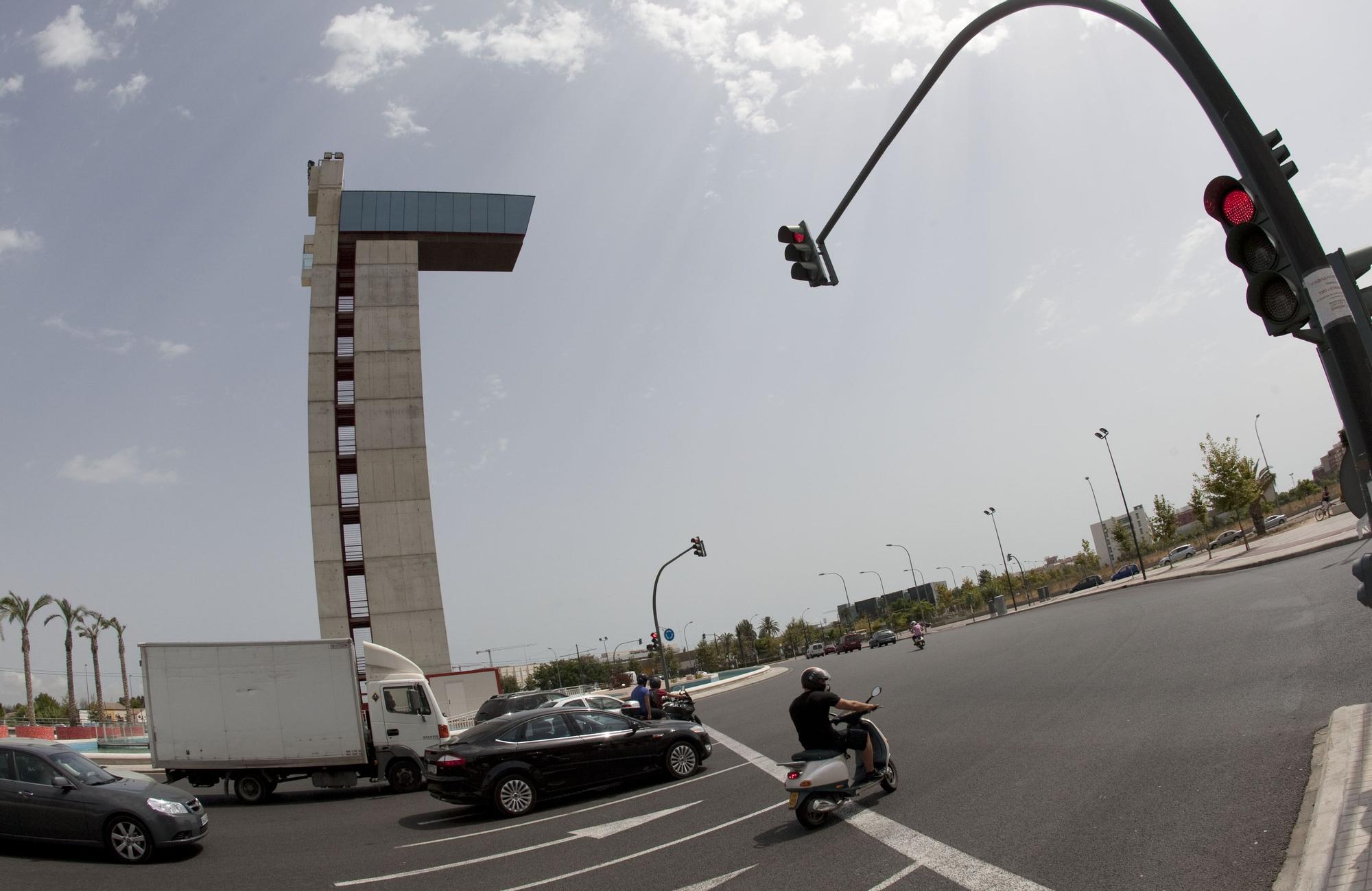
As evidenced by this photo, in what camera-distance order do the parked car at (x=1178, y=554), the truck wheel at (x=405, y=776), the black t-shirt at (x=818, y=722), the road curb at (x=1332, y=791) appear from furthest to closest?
the parked car at (x=1178, y=554) → the truck wheel at (x=405, y=776) → the black t-shirt at (x=818, y=722) → the road curb at (x=1332, y=791)

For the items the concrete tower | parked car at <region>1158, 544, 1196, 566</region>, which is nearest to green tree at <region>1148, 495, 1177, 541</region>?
parked car at <region>1158, 544, 1196, 566</region>

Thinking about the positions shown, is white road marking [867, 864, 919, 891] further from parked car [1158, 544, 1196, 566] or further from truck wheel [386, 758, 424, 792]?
parked car [1158, 544, 1196, 566]

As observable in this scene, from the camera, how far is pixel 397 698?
16.1 m

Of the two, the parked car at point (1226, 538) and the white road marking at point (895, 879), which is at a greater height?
the white road marking at point (895, 879)

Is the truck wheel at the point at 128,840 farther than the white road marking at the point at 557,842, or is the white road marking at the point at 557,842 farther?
the truck wheel at the point at 128,840

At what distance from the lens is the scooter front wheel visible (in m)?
7.40

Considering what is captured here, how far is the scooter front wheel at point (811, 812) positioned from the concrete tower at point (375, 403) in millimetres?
30103

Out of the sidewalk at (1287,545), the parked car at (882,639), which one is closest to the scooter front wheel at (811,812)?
the sidewalk at (1287,545)

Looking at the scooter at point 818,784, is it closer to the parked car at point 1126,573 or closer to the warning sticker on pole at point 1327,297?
the warning sticker on pole at point 1327,297

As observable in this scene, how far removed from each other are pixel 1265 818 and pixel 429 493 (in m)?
37.2

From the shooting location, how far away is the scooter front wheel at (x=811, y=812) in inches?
291

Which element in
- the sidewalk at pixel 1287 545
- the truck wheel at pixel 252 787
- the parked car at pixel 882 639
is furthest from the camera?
the parked car at pixel 882 639

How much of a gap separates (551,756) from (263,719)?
712 cm

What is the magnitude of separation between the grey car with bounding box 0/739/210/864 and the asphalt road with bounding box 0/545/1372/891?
325mm
